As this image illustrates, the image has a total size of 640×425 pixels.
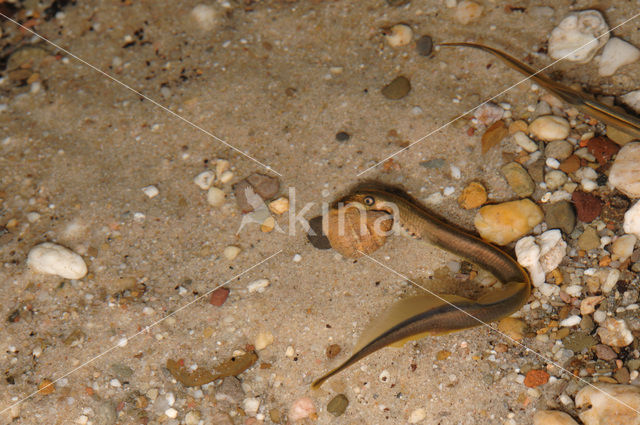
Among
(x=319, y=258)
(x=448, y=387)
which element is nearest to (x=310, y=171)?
(x=319, y=258)

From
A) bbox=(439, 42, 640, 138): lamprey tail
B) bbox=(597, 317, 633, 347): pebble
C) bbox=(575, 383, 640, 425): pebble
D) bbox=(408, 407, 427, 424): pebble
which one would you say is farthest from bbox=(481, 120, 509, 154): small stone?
bbox=(408, 407, 427, 424): pebble

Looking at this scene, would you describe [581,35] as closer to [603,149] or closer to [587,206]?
[603,149]

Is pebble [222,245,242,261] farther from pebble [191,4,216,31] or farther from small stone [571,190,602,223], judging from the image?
small stone [571,190,602,223]

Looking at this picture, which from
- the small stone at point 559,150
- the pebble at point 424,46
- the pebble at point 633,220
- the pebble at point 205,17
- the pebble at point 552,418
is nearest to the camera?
the pebble at point 552,418

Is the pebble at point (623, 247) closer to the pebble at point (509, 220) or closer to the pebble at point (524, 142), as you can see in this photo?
the pebble at point (509, 220)

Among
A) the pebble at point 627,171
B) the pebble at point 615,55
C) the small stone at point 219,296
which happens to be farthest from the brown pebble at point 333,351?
Result: the pebble at point 615,55

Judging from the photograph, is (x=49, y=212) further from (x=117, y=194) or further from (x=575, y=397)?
(x=575, y=397)

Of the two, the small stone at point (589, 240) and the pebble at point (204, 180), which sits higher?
the small stone at point (589, 240)
